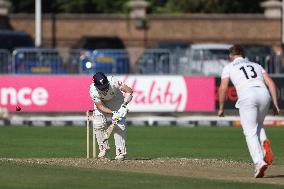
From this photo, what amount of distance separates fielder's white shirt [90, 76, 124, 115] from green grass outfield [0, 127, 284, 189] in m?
2.33

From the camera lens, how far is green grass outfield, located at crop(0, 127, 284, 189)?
695 inches

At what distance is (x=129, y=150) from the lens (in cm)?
2703

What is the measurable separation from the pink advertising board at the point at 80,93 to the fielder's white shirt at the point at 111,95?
15.2m

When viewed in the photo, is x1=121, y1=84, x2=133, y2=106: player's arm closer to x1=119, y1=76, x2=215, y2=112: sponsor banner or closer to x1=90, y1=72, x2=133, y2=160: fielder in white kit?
x1=90, y1=72, x2=133, y2=160: fielder in white kit

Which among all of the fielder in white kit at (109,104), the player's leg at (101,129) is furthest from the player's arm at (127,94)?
the player's leg at (101,129)

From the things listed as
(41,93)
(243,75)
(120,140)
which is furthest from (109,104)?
(41,93)

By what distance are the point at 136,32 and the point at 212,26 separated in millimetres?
3666

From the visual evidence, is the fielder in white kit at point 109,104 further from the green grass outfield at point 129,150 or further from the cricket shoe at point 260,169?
the cricket shoe at point 260,169

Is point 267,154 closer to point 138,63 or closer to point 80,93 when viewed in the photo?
point 80,93

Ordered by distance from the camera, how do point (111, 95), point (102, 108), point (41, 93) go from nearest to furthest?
1. point (102, 108)
2. point (111, 95)
3. point (41, 93)

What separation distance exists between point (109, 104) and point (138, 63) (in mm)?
18859

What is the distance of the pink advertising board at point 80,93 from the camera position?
38.5m

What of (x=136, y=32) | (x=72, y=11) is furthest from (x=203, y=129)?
(x=72, y=11)

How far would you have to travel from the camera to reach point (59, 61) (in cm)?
4122
